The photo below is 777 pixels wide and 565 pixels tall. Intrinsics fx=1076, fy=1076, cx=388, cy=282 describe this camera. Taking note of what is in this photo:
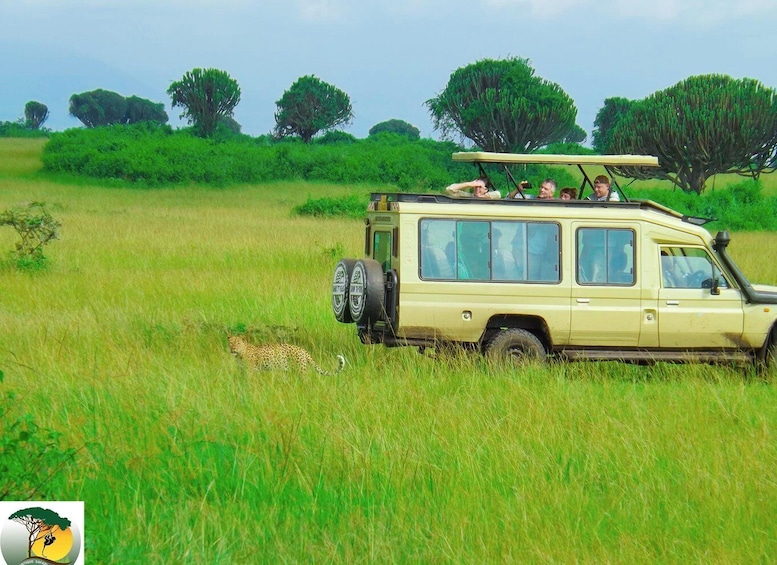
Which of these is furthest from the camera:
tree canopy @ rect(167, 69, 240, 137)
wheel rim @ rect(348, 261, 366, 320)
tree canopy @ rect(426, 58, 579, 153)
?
tree canopy @ rect(167, 69, 240, 137)

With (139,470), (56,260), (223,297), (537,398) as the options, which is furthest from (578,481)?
(56,260)

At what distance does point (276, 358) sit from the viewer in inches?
344

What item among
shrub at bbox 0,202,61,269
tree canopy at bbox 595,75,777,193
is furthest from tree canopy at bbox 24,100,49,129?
shrub at bbox 0,202,61,269

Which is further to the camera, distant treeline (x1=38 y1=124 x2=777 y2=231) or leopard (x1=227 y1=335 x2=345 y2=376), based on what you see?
distant treeline (x1=38 y1=124 x2=777 y2=231)

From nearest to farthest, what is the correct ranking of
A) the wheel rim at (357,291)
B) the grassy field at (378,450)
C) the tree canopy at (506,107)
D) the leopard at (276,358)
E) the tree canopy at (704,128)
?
1. the grassy field at (378,450)
2. the leopard at (276,358)
3. the wheel rim at (357,291)
4. the tree canopy at (704,128)
5. the tree canopy at (506,107)

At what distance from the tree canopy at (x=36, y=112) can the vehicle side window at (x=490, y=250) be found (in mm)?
137910

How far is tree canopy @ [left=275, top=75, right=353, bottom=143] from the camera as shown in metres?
92.0

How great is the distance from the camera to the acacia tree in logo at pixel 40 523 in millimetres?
4559

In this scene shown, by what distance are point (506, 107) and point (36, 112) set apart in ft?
315

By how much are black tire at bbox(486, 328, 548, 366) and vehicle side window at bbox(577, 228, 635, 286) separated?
2.32 feet

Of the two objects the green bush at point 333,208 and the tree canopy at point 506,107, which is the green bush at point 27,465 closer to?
the green bush at point 333,208

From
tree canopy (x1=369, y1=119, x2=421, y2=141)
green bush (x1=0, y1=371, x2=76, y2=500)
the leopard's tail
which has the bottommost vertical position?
green bush (x1=0, y1=371, x2=76, y2=500)

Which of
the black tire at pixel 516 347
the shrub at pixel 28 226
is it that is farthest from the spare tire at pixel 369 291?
the shrub at pixel 28 226

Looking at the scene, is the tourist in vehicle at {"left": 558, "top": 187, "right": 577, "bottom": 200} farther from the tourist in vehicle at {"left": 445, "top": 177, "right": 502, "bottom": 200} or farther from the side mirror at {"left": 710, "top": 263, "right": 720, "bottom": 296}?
the side mirror at {"left": 710, "top": 263, "right": 720, "bottom": 296}
